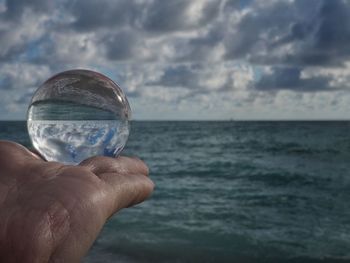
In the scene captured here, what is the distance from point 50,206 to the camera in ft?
4.83

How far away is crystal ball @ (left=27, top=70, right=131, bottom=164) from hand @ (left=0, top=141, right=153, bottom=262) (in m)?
0.59

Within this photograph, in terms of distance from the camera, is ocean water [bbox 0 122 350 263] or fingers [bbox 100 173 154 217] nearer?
fingers [bbox 100 173 154 217]

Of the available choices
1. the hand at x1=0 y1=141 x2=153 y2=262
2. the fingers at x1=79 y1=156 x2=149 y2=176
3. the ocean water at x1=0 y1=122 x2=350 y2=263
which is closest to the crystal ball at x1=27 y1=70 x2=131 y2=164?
the fingers at x1=79 y1=156 x2=149 y2=176

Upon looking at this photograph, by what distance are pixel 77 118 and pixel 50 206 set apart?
1036mm

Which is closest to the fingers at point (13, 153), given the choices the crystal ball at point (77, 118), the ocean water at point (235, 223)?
the crystal ball at point (77, 118)

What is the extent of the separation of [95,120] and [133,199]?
0.73 metres

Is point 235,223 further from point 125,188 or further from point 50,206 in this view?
point 50,206

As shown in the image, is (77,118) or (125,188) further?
(77,118)

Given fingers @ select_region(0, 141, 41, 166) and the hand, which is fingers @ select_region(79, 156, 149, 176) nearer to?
the hand

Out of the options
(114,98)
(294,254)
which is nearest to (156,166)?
(294,254)

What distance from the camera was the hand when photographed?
Result: 1.43 metres

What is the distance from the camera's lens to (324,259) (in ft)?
30.0

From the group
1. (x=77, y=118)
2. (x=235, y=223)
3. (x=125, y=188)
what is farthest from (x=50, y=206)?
(x=235, y=223)

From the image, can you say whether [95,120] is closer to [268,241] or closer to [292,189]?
[268,241]
